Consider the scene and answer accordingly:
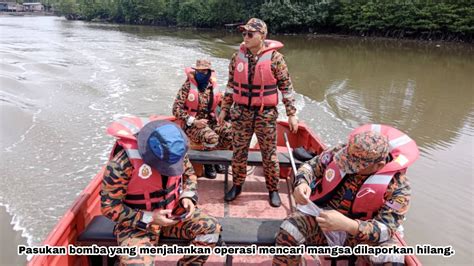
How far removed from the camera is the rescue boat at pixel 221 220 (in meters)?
2.48

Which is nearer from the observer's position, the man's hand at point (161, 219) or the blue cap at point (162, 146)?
the blue cap at point (162, 146)

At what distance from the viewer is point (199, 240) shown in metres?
2.42

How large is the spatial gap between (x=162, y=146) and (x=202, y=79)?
92.6 inches

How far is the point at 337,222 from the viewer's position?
2.22m

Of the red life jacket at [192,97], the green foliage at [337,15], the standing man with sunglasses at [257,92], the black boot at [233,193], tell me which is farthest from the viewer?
the green foliage at [337,15]

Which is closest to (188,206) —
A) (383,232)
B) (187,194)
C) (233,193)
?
(187,194)

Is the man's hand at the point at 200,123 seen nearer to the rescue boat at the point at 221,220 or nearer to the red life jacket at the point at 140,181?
the rescue boat at the point at 221,220

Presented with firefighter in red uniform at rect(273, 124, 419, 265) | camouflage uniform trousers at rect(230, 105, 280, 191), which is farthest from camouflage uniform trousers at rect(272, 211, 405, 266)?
camouflage uniform trousers at rect(230, 105, 280, 191)

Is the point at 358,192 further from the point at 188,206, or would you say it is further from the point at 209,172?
the point at 209,172

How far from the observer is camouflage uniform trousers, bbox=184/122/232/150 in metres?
4.21

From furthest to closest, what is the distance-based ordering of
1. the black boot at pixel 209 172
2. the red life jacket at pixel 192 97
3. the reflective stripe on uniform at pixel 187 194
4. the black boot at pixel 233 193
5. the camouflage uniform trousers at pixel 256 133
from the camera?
1. the black boot at pixel 209 172
2. the red life jacket at pixel 192 97
3. the black boot at pixel 233 193
4. the camouflage uniform trousers at pixel 256 133
5. the reflective stripe on uniform at pixel 187 194

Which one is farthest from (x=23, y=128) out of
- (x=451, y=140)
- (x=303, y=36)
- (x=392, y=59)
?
(x=303, y=36)

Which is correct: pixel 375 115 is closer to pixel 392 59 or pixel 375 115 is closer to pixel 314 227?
pixel 314 227

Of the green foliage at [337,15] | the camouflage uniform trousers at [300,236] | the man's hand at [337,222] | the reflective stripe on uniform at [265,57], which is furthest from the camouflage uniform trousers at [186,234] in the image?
the green foliage at [337,15]
